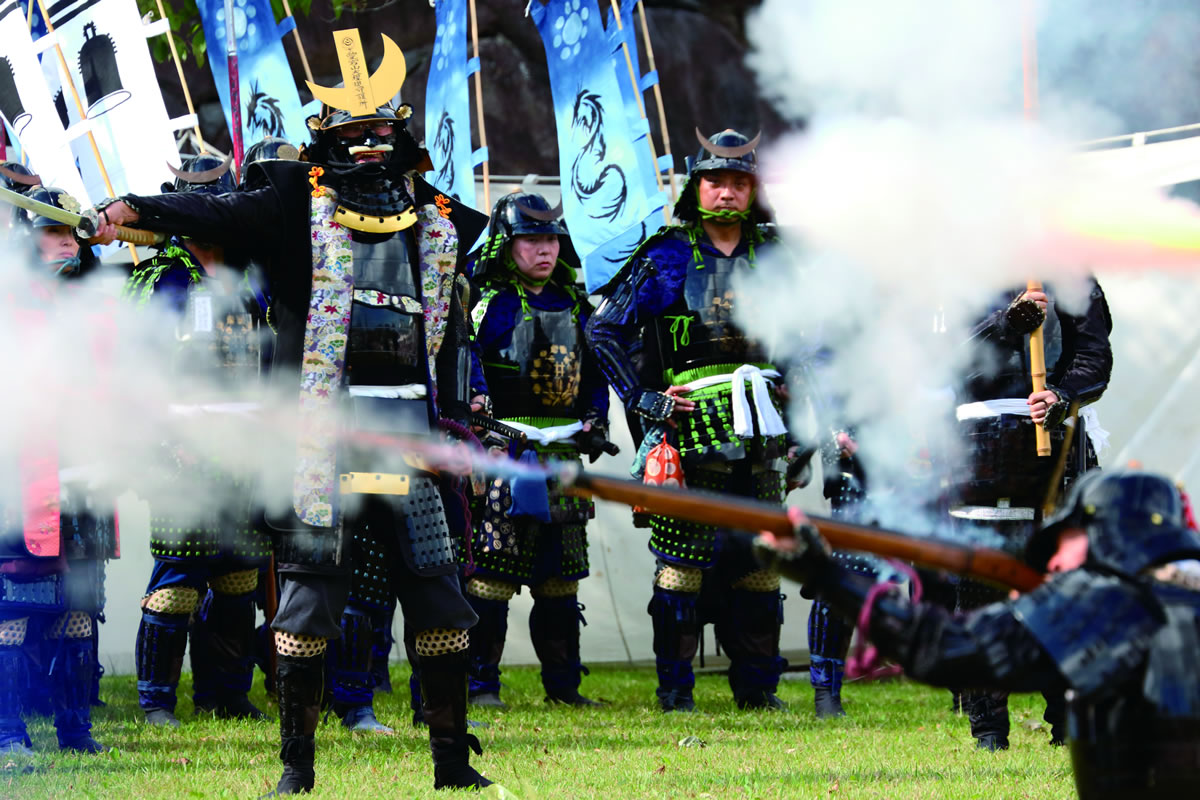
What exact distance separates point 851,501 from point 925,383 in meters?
1.16

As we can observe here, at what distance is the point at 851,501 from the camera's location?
735cm

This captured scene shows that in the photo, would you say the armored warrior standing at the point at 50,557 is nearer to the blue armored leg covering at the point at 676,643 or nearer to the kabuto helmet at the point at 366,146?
the kabuto helmet at the point at 366,146

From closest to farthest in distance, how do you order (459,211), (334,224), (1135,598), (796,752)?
(1135,598) → (334,224) → (459,211) → (796,752)

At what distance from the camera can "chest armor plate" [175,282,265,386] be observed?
21.6 ft

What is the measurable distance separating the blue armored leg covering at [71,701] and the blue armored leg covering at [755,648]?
125 inches

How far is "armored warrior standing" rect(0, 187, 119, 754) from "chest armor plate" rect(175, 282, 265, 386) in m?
0.60

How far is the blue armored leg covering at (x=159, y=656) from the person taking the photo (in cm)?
662

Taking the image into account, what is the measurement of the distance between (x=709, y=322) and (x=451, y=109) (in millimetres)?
3428

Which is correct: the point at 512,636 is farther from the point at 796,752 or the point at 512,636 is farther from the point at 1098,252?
the point at 1098,252

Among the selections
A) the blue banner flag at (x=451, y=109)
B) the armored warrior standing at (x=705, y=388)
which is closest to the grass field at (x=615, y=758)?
the armored warrior standing at (x=705, y=388)

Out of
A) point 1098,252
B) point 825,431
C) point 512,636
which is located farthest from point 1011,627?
point 512,636

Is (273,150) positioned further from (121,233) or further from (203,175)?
(121,233)

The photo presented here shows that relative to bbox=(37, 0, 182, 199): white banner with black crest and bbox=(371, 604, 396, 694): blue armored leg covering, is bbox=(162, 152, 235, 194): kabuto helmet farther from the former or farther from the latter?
bbox=(371, 604, 396, 694): blue armored leg covering

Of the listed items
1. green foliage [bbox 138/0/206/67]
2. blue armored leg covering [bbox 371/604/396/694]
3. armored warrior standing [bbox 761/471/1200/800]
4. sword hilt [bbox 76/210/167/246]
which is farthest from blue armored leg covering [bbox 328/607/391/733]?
green foliage [bbox 138/0/206/67]
